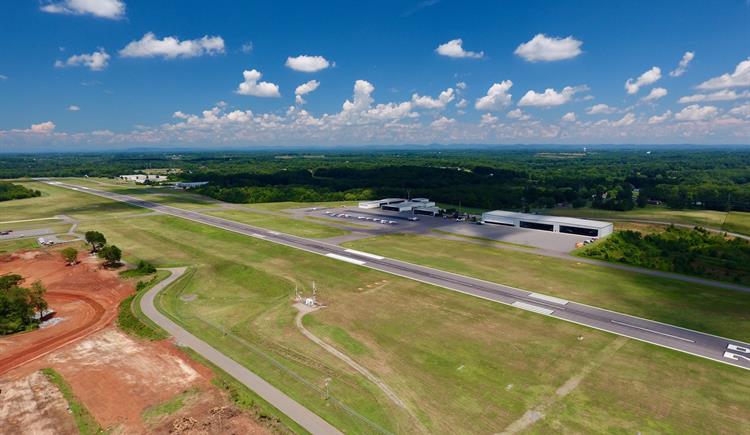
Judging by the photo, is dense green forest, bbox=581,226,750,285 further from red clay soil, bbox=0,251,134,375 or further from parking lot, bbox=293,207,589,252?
red clay soil, bbox=0,251,134,375

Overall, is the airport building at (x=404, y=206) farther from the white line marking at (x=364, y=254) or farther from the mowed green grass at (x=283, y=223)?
the white line marking at (x=364, y=254)

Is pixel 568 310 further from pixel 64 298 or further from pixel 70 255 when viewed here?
pixel 70 255

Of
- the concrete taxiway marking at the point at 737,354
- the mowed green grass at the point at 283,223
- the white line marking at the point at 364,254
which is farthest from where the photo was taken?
the mowed green grass at the point at 283,223

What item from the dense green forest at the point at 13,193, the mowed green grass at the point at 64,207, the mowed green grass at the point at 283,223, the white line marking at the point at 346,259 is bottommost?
the white line marking at the point at 346,259

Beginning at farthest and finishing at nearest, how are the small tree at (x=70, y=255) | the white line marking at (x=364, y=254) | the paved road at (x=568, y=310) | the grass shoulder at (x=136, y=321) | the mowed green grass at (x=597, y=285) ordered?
the white line marking at (x=364, y=254)
the small tree at (x=70, y=255)
the mowed green grass at (x=597, y=285)
the grass shoulder at (x=136, y=321)
the paved road at (x=568, y=310)

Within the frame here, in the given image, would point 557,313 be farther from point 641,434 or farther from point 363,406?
point 363,406

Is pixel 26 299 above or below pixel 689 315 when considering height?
above

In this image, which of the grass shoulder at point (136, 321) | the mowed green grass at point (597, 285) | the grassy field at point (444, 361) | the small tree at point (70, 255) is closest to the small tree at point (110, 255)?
the small tree at point (70, 255)

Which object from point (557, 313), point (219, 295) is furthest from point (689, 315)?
point (219, 295)
